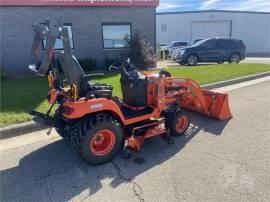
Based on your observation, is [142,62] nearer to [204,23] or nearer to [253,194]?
[253,194]

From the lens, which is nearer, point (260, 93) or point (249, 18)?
point (260, 93)

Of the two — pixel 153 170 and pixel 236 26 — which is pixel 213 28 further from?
pixel 153 170

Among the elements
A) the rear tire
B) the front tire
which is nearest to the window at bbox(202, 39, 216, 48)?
the front tire

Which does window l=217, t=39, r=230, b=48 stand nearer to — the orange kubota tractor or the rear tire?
the orange kubota tractor

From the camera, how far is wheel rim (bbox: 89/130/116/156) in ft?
12.7

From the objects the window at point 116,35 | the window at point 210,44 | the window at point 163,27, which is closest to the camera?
the window at point 116,35

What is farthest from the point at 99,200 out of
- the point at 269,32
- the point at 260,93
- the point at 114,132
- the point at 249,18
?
the point at 269,32

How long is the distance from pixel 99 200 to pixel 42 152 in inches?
65.6

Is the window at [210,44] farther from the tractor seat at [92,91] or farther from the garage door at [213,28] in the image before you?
the garage door at [213,28]

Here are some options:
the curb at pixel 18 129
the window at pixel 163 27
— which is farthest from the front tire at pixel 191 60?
the window at pixel 163 27

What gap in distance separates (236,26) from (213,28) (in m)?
2.71

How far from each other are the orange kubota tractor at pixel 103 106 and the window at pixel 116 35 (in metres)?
8.87

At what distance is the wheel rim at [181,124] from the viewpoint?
474 cm

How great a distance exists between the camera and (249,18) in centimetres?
3102
